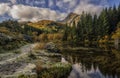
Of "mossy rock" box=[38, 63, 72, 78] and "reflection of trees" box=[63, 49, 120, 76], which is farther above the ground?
"mossy rock" box=[38, 63, 72, 78]

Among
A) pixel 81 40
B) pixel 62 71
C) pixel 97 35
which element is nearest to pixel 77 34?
pixel 81 40

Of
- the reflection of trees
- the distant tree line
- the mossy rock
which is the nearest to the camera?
the mossy rock

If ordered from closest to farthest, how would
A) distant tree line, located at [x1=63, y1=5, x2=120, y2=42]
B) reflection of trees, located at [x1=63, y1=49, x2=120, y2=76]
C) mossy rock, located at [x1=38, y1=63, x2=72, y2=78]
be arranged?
mossy rock, located at [x1=38, y1=63, x2=72, y2=78]
reflection of trees, located at [x1=63, y1=49, x2=120, y2=76]
distant tree line, located at [x1=63, y1=5, x2=120, y2=42]

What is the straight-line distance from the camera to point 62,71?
28.4m

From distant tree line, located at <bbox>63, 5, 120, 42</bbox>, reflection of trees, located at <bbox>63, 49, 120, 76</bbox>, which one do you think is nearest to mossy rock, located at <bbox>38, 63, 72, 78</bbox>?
reflection of trees, located at <bbox>63, 49, 120, 76</bbox>

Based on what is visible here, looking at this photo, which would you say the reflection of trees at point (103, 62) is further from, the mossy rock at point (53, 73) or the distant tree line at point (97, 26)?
the distant tree line at point (97, 26)

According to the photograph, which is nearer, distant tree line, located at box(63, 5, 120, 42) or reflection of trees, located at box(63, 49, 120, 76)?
reflection of trees, located at box(63, 49, 120, 76)

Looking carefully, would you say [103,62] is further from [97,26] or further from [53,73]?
[97,26]

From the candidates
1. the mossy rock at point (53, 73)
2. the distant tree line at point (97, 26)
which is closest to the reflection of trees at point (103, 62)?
the mossy rock at point (53, 73)

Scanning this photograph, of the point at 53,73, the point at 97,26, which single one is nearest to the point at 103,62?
the point at 53,73

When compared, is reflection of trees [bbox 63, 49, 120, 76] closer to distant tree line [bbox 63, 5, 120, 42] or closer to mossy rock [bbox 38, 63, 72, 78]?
mossy rock [bbox 38, 63, 72, 78]

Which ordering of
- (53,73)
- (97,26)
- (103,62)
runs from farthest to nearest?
(97,26) → (103,62) → (53,73)

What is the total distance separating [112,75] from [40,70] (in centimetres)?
1025

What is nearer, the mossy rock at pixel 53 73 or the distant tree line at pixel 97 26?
the mossy rock at pixel 53 73
